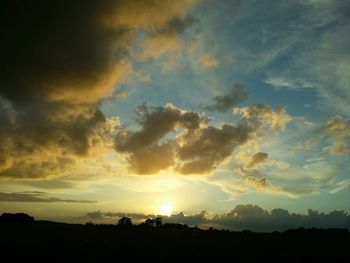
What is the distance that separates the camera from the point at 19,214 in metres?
154

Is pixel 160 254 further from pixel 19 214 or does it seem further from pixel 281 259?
pixel 19 214

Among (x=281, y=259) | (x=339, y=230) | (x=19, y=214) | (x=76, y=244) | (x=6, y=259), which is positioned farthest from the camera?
(x=19, y=214)

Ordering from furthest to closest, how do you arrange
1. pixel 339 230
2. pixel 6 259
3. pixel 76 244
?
pixel 339 230 → pixel 76 244 → pixel 6 259

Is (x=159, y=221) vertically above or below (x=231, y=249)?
above

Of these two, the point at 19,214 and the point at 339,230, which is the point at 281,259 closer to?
the point at 339,230

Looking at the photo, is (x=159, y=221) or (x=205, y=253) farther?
(x=159, y=221)

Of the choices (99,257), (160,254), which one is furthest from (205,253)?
(99,257)

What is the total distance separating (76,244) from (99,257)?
7626 millimetres

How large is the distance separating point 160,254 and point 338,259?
14.2 meters

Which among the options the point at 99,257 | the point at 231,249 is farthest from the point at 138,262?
the point at 231,249

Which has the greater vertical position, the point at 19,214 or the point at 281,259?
the point at 19,214

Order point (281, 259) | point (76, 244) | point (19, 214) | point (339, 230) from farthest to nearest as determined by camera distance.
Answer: point (19, 214), point (339, 230), point (76, 244), point (281, 259)

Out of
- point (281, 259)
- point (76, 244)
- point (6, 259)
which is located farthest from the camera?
point (76, 244)

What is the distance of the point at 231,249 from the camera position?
33531mm
